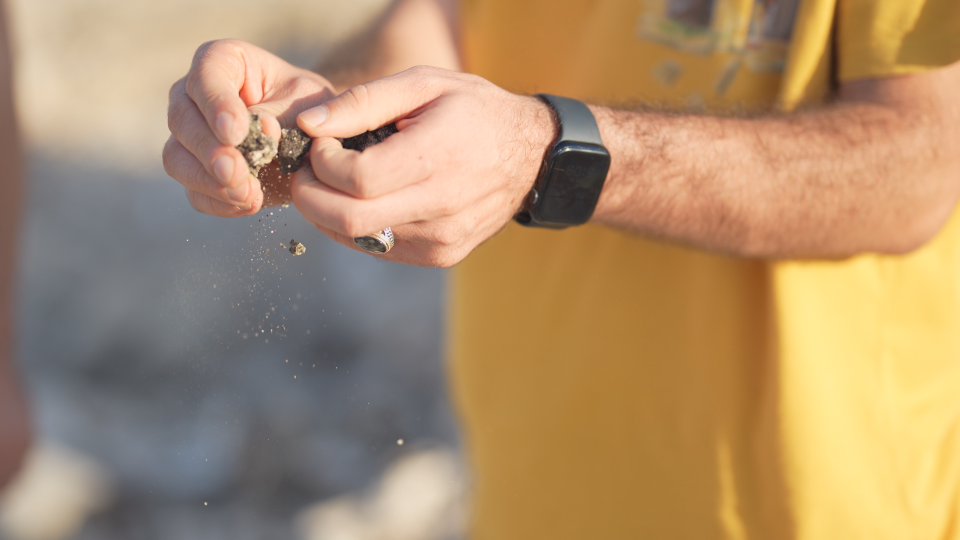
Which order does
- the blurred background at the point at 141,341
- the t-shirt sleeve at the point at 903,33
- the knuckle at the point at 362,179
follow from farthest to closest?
the blurred background at the point at 141,341 < the t-shirt sleeve at the point at 903,33 < the knuckle at the point at 362,179

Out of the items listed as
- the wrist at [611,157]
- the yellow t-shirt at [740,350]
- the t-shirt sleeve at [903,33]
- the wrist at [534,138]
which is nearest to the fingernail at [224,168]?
the wrist at [534,138]

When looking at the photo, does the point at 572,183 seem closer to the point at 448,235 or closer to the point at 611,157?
the point at 611,157

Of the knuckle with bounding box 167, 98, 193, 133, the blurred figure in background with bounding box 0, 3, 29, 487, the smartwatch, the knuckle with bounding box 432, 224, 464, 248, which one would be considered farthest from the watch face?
the blurred figure in background with bounding box 0, 3, 29, 487

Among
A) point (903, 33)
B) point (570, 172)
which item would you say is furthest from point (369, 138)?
point (903, 33)

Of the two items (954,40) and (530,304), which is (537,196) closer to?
(530,304)

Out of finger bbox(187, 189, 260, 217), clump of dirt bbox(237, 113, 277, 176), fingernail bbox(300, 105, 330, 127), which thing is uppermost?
fingernail bbox(300, 105, 330, 127)

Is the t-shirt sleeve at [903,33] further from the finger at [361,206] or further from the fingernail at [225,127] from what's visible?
the fingernail at [225,127]

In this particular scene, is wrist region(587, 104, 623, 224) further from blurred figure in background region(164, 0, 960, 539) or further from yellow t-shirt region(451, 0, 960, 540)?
yellow t-shirt region(451, 0, 960, 540)
